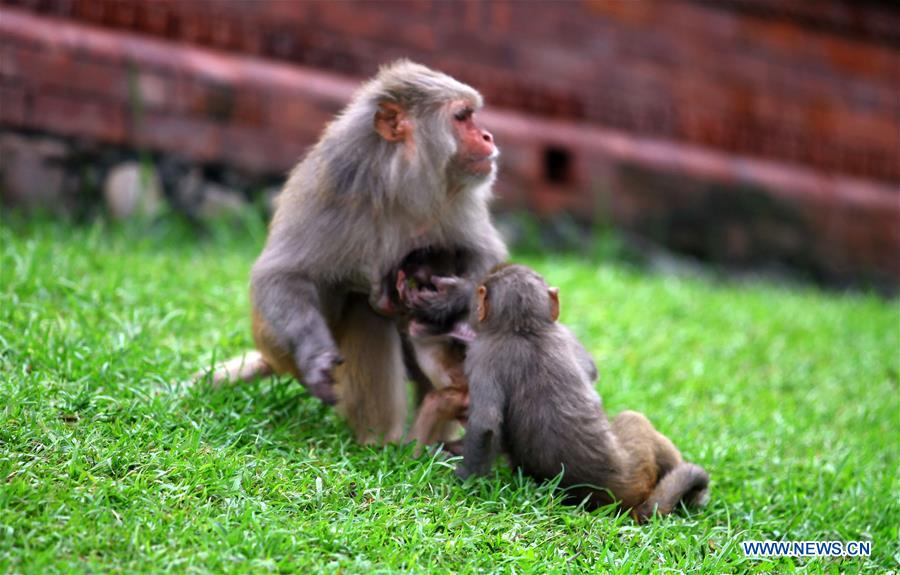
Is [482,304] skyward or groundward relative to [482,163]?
groundward

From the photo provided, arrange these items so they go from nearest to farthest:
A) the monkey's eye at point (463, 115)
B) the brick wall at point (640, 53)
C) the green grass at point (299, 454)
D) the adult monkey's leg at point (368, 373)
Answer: the green grass at point (299, 454) → the monkey's eye at point (463, 115) → the adult monkey's leg at point (368, 373) → the brick wall at point (640, 53)

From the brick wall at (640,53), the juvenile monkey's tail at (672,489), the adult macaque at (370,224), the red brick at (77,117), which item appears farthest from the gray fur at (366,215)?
the brick wall at (640,53)

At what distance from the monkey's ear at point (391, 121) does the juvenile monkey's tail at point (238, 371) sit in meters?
1.20

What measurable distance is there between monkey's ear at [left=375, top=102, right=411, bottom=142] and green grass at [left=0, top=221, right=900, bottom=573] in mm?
1267

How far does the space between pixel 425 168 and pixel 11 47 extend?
174 inches

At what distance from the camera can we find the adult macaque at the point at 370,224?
4586 mm

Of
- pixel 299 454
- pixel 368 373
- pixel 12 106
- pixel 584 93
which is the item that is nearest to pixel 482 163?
pixel 368 373

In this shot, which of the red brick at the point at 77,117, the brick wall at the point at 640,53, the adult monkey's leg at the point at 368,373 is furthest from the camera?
the brick wall at the point at 640,53

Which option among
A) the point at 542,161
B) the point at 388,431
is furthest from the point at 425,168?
the point at 542,161

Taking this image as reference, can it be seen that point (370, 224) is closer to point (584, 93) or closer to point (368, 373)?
point (368, 373)

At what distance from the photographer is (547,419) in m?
4.24

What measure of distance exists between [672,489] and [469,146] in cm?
170

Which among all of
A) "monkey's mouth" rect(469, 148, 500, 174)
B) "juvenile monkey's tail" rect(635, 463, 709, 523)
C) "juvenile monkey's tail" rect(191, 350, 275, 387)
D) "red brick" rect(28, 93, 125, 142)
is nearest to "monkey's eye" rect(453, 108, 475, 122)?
"monkey's mouth" rect(469, 148, 500, 174)

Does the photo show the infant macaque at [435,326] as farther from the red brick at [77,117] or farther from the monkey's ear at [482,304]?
the red brick at [77,117]
